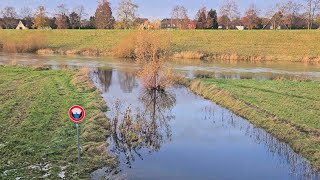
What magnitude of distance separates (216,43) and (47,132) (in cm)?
5007

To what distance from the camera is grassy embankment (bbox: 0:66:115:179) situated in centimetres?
1105

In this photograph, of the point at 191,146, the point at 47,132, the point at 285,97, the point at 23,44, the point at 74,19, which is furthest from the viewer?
Result: the point at 74,19

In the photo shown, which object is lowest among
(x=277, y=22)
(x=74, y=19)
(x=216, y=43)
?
(x=216, y=43)

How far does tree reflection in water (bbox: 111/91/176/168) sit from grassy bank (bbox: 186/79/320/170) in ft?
12.8

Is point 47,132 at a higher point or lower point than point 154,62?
lower

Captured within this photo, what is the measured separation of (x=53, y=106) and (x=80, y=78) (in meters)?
10.4

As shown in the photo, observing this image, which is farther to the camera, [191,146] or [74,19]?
[74,19]

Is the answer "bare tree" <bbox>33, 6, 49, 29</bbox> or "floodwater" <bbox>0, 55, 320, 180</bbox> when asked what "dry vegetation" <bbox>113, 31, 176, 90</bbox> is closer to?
"floodwater" <bbox>0, 55, 320, 180</bbox>

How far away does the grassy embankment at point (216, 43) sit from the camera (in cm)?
5400

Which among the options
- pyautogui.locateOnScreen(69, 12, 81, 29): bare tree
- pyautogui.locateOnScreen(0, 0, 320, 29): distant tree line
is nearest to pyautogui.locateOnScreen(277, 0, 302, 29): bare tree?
pyautogui.locateOnScreen(0, 0, 320, 29): distant tree line

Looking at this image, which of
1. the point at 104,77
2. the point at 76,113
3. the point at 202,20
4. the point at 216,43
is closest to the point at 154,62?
the point at 104,77

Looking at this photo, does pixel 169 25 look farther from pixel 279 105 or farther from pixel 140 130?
pixel 140 130

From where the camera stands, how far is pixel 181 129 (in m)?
17.1

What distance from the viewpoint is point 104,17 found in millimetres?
89750
